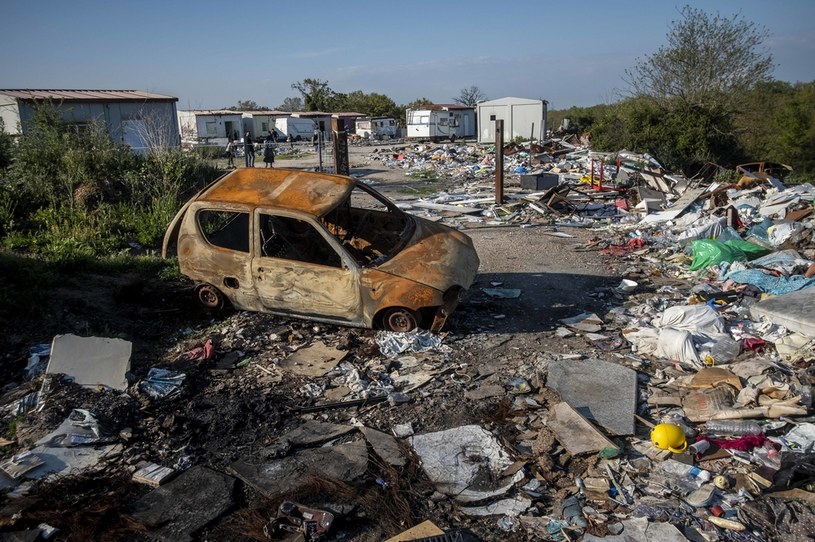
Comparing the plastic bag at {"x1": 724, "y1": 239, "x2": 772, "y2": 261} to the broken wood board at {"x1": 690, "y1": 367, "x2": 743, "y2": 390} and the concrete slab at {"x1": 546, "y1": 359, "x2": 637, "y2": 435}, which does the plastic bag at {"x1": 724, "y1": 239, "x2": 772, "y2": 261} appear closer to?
the broken wood board at {"x1": 690, "y1": 367, "x2": 743, "y2": 390}

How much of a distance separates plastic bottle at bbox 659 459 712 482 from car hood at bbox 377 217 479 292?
2653 millimetres

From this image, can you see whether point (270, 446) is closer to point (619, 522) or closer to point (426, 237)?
point (619, 522)

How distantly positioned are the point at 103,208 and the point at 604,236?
32.0 ft

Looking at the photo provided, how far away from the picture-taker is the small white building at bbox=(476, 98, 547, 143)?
123 feet

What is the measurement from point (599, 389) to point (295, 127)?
43.2 m

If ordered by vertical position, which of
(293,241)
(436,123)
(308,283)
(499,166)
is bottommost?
(308,283)

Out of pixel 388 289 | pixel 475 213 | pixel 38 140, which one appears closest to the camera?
pixel 388 289

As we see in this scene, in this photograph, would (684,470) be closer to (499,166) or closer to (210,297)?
(210,297)

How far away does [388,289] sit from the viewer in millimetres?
5996

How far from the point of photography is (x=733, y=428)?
4602mm

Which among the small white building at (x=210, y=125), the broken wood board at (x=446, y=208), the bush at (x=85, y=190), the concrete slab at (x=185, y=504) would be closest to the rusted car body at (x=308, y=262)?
the concrete slab at (x=185, y=504)

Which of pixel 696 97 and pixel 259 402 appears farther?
pixel 696 97

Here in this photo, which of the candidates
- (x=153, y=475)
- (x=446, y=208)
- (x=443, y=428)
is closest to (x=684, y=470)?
(x=443, y=428)

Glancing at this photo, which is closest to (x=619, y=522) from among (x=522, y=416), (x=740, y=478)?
(x=740, y=478)
